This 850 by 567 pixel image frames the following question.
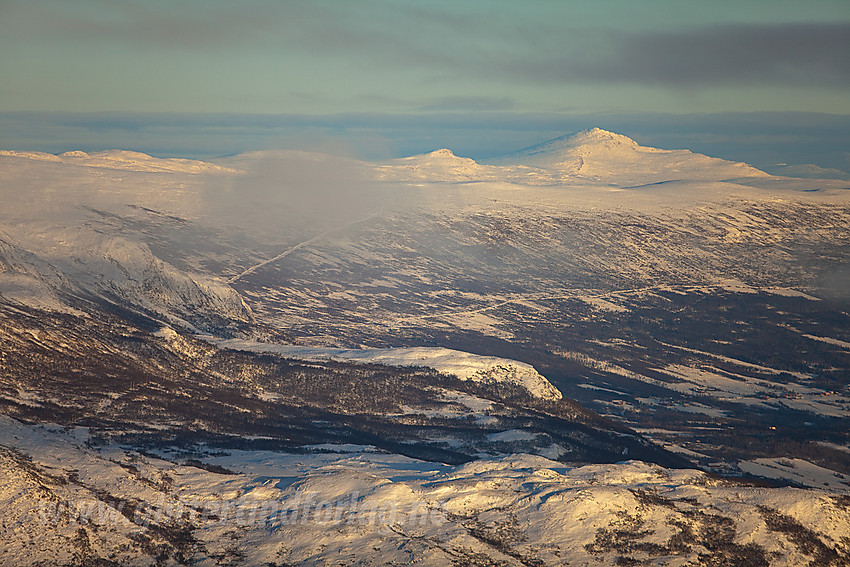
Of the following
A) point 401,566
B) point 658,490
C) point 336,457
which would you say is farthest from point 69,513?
point 658,490

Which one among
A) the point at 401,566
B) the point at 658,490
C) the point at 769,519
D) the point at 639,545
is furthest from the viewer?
the point at 658,490

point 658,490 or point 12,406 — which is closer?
point 658,490

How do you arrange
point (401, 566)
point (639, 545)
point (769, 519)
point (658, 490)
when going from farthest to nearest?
point (658, 490), point (769, 519), point (639, 545), point (401, 566)

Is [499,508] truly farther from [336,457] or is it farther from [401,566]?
[336,457]

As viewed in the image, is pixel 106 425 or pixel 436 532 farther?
pixel 106 425

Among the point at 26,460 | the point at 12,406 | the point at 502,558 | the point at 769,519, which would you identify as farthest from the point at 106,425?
the point at 769,519

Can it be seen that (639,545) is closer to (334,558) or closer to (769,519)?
(769,519)

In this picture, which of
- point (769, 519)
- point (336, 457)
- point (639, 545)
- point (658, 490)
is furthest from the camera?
point (336, 457)

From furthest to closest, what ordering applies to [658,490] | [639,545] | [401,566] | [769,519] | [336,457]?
[336,457]
[658,490]
[769,519]
[639,545]
[401,566]
